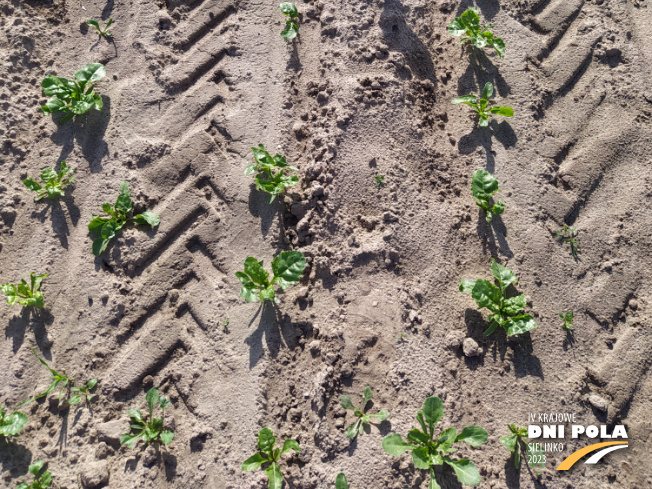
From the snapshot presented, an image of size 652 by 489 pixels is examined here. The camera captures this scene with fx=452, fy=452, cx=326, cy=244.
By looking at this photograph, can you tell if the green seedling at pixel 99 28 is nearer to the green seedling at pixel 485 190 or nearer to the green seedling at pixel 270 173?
the green seedling at pixel 270 173

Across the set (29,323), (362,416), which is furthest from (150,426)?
(362,416)

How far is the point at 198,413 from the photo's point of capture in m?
2.24

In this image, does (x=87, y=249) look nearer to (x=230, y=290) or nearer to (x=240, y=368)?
(x=230, y=290)

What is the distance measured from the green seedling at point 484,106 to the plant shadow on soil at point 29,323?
2.56m

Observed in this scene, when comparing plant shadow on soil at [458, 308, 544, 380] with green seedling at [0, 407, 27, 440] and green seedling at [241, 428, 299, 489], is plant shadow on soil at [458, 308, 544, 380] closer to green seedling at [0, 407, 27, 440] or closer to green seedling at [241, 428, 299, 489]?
green seedling at [241, 428, 299, 489]

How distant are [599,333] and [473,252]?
758 millimetres

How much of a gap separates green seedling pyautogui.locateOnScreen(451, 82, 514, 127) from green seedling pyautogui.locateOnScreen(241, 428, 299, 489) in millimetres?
1995

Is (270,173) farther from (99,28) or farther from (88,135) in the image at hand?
(99,28)

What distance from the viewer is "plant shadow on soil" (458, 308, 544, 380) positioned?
226 centimetres

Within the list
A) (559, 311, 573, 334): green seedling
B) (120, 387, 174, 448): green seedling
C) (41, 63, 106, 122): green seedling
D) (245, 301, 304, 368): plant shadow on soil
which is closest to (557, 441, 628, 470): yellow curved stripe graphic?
(559, 311, 573, 334): green seedling

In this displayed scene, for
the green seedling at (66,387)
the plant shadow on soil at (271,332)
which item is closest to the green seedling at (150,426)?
the green seedling at (66,387)

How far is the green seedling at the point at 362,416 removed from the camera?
2105 millimetres

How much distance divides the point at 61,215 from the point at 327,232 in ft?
5.03

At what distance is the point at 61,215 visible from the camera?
2.58 metres
